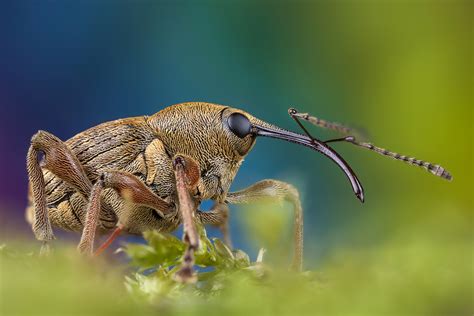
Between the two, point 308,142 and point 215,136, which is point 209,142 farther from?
point 308,142

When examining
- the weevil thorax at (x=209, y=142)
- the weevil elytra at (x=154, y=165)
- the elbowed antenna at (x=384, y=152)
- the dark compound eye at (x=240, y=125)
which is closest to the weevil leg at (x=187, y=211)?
the weevil elytra at (x=154, y=165)

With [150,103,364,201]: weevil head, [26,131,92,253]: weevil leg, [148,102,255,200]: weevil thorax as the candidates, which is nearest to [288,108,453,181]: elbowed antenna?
[150,103,364,201]: weevil head

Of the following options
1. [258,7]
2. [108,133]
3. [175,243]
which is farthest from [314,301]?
[258,7]

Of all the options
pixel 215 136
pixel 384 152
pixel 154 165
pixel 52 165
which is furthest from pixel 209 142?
pixel 384 152

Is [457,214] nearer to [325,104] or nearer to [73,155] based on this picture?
[73,155]

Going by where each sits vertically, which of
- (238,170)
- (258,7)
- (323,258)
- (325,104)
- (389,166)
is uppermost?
(258,7)

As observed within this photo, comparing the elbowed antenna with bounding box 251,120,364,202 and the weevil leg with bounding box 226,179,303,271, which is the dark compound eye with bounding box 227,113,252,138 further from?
the weevil leg with bounding box 226,179,303,271
